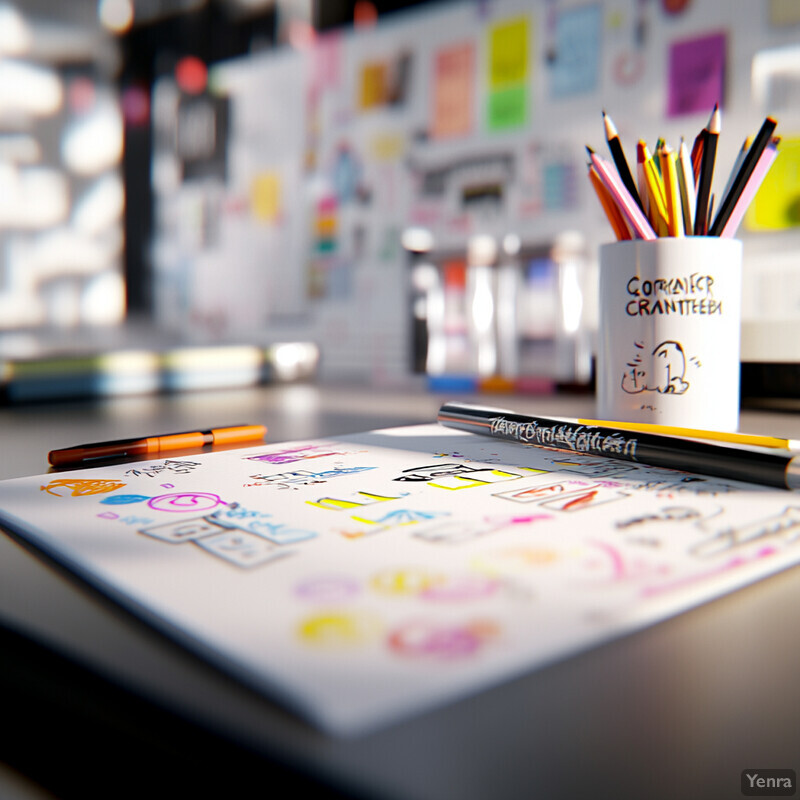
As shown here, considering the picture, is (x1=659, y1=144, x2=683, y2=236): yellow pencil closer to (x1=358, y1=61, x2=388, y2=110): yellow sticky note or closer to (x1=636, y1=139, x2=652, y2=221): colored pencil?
(x1=636, y1=139, x2=652, y2=221): colored pencil

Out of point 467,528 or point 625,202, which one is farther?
point 625,202

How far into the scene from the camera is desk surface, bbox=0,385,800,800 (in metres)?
0.13

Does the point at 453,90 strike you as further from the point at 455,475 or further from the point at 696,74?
the point at 455,475

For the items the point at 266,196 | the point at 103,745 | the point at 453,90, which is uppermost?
the point at 453,90

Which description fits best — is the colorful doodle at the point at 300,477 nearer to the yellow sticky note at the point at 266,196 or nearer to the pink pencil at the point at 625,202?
the pink pencil at the point at 625,202

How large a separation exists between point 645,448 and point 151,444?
29 centimetres

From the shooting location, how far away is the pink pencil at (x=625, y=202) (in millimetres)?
478

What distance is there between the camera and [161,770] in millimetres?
138

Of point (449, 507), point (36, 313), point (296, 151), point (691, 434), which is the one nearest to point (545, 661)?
point (449, 507)

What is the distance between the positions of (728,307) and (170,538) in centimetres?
39

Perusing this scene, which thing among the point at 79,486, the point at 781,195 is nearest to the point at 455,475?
the point at 79,486

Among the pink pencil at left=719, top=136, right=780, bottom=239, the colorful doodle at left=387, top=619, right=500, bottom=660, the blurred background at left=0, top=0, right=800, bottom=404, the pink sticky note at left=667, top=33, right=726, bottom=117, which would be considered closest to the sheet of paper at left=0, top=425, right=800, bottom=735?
the colorful doodle at left=387, top=619, right=500, bottom=660

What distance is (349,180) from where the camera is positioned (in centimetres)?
122

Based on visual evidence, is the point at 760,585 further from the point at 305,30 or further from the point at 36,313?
the point at 36,313
